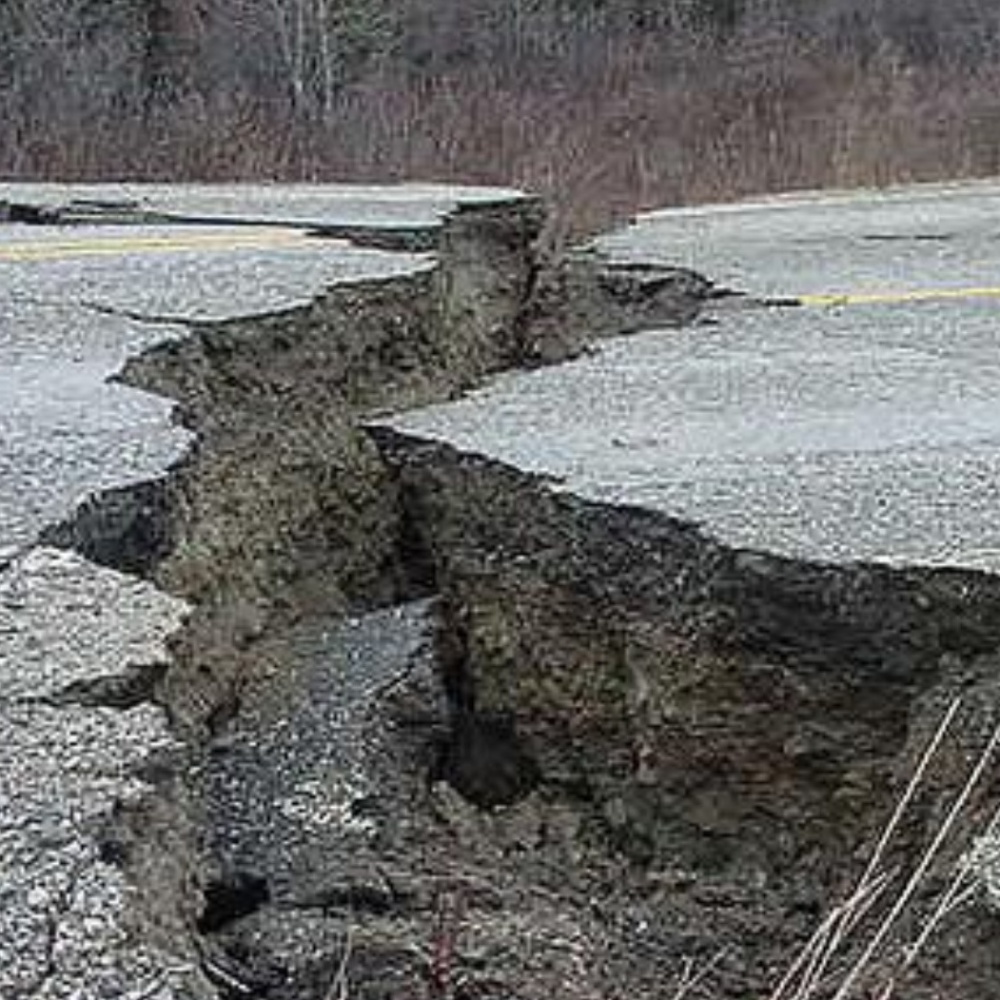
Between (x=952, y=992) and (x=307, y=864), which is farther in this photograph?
(x=307, y=864)

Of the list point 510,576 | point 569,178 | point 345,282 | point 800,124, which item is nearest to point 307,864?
point 510,576

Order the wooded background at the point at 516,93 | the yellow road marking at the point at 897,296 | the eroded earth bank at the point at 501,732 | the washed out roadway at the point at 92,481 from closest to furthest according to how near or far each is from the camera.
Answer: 1. the washed out roadway at the point at 92,481
2. the eroded earth bank at the point at 501,732
3. the yellow road marking at the point at 897,296
4. the wooded background at the point at 516,93

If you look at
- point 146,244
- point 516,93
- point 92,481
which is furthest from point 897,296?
point 516,93

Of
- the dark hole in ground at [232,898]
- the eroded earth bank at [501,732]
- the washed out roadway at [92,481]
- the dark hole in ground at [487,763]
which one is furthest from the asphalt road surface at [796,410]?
the dark hole in ground at [232,898]

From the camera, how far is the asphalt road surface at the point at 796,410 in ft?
11.0

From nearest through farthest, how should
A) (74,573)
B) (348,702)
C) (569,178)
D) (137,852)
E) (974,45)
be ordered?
1. (137,852)
2. (74,573)
3. (348,702)
4. (569,178)
5. (974,45)

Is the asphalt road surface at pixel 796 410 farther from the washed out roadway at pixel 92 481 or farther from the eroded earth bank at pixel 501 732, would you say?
the washed out roadway at pixel 92 481

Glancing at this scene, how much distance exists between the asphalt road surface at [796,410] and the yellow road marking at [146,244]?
95 centimetres

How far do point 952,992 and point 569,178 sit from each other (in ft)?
26.0

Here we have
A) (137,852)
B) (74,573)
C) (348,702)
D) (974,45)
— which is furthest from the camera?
(974,45)

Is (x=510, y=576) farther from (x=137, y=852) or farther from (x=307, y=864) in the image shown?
(x=137, y=852)

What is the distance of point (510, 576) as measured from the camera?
347 centimetres

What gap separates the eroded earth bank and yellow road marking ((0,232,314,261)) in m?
1.93

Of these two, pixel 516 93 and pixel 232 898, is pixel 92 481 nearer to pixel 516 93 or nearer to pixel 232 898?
pixel 232 898
